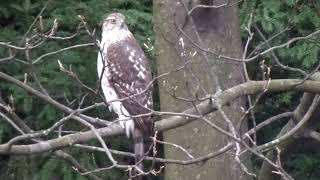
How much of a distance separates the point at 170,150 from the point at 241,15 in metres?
1.40

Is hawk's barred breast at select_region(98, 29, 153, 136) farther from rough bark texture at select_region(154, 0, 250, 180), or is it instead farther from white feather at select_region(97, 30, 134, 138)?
rough bark texture at select_region(154, 0, 250, 180)

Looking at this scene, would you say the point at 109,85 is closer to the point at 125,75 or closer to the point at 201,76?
the point at 125,75

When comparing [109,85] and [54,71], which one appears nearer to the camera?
[109,85]

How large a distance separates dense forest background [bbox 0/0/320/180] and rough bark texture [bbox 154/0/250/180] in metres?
0.62

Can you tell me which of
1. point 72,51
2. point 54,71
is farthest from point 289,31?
point 54,71

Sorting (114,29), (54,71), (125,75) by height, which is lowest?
(54,71)

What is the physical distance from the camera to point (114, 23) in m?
5.23

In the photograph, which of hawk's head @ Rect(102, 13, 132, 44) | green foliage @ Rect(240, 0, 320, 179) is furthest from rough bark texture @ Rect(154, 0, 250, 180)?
green foliage @ Rect(240, 0, 320, 179)

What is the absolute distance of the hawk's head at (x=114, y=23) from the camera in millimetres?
5242

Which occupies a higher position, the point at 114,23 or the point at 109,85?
the point at 114,23

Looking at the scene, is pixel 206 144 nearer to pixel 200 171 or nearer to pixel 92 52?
pixel 200 171

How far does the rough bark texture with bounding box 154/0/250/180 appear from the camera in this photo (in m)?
4.74

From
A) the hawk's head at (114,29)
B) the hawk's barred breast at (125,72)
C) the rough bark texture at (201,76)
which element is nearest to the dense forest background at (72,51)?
the hawk's head at (114,29)

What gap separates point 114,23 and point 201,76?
762mm
